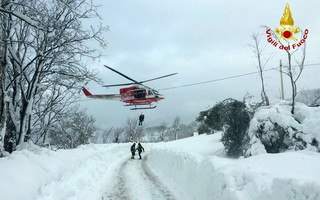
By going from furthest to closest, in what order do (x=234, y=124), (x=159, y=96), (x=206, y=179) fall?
(x=159, y=96) → (x=234, y=124) → (x=206, y=179)

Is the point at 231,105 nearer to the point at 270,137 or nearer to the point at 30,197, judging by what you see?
the point at 270,137

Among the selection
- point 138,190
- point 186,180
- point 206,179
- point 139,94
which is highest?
point 139,94

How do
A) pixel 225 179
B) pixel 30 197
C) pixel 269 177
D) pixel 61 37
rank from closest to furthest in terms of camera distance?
pixel 269 177 → pixel 30 197 → pixel 225 179 → pixel 61 37

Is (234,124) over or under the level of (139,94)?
under

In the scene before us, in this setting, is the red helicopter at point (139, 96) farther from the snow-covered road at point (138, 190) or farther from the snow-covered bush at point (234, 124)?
the snow-covered road at point (138, 190)

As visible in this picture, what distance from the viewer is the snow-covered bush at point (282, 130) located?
42.2 feet

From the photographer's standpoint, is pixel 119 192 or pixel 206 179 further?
pixel 119 192

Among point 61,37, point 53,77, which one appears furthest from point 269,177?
point 53,77

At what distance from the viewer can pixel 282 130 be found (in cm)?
1382

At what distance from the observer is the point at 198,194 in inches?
320

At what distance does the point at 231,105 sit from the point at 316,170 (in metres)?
12.2

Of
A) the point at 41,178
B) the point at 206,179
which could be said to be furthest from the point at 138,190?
the point at 41,178

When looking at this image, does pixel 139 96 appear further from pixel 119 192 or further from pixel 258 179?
pixel 258 179

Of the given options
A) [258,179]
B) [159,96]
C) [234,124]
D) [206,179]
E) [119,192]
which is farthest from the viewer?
[159,96]
